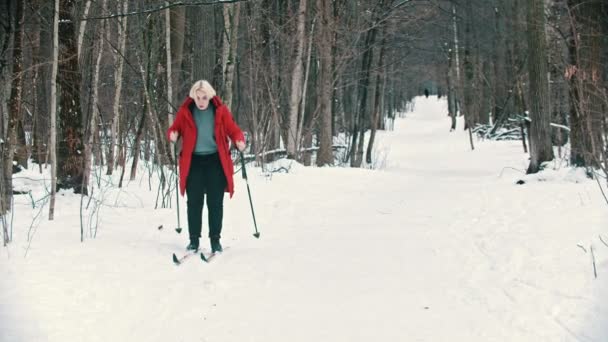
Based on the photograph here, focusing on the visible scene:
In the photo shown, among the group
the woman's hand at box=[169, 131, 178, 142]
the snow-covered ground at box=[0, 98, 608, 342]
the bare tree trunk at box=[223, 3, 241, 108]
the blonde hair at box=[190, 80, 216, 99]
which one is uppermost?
the bare tree trunk at box=[223, 3, 241, 108]

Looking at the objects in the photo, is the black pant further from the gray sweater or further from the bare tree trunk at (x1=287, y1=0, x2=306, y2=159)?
the bare tree trunk at (x1=287, y1=0, x2=306, y2=159)

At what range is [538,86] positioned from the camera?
37.5 feet

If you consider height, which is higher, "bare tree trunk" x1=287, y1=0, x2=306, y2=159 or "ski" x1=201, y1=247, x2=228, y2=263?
"bare tree trunk" x1=287, y1=0, x2=306, y2=159

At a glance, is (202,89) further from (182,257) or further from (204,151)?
(182,257)

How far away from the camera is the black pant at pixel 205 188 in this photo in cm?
611

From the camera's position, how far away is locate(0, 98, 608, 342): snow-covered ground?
390cm

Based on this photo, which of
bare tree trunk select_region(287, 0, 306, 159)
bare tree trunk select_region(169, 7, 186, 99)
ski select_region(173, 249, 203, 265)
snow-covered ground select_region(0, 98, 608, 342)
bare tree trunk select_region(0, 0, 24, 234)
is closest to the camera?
snow-covered ground select_region(0, 98, 608, 342)

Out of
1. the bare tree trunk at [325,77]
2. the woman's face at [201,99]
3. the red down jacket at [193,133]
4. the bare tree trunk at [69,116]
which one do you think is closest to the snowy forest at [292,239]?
the bare tree trunk at [69,116]

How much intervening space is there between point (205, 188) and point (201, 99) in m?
0.98

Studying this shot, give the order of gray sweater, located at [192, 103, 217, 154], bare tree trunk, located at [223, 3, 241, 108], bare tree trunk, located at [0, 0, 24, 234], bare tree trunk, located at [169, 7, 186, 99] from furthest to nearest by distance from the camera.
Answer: bare tree trunk, located at [169, 7, 186, 99] → bare tree trunk, located at [223, 3, 241, 108] → bare tree trunk, located at [0, 0, 24, 234] → gray sweater, located at [192, 103, 217, 154]

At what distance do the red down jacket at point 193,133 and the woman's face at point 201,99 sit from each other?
14cm

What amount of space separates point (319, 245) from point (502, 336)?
320cm

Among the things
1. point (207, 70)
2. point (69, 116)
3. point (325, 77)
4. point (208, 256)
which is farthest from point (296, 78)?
point (208, 256)

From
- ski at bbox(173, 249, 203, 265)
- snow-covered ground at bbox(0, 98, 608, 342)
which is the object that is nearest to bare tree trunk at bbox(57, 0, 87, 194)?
snow-covered ground at bbox(0, 98, 608, 342)
